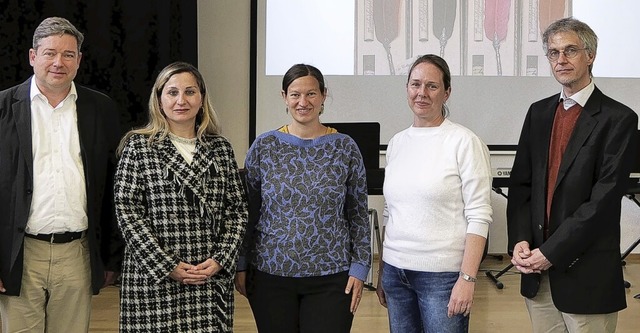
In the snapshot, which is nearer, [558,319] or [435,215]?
[435,215]

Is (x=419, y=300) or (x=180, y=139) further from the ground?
(x=180, y=139)

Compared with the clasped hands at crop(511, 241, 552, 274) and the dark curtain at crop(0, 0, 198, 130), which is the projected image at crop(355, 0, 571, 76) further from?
the clasped hands at crop(511, 241, 552, 274)

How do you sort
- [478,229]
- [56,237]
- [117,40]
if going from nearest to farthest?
[478,229] → [56,237] → [117,40]

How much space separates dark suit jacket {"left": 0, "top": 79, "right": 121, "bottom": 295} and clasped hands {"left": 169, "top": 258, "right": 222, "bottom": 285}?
1.28 feet

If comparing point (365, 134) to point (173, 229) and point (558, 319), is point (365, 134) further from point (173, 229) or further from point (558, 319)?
point (173, 229)

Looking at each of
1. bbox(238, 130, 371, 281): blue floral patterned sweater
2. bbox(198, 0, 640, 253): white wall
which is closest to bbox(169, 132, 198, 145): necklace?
bbox(238, 130, 371, 281): blue floral patterned sweater

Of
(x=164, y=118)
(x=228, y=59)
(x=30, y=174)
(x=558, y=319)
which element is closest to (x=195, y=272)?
(x=164, y=118)

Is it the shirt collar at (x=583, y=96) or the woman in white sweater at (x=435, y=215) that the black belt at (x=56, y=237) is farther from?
the shirt collar at (x=583, y=96)

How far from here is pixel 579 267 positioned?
2344 millimetres

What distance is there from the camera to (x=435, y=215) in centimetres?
229

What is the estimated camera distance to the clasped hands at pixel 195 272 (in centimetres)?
231

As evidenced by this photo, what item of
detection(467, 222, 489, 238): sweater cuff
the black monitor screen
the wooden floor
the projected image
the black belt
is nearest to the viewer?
detection(467, 222, 489, 238): sweater cuff

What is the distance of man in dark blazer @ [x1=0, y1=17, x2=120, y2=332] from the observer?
95.3 inches

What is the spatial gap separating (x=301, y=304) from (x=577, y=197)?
945mm
